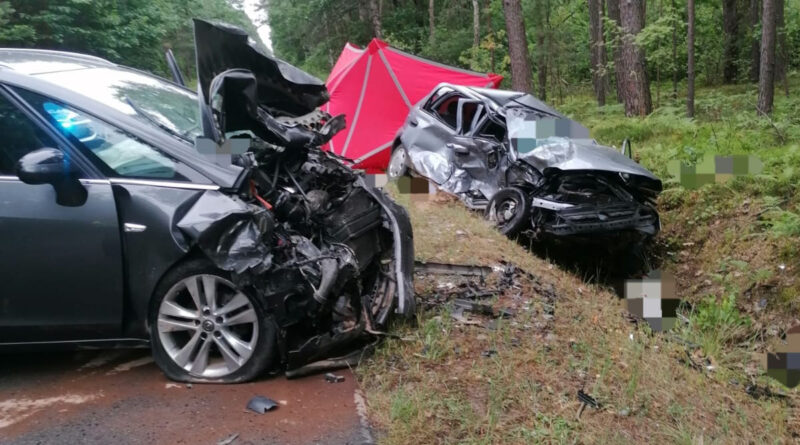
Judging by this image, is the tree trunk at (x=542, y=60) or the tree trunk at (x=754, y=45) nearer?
the tree trunk at (x=754, y=45)

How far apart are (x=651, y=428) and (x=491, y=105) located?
5466 mm

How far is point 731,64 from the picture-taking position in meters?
18.8

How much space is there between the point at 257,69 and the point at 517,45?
9843mm

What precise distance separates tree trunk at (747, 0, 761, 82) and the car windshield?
17.9 meters

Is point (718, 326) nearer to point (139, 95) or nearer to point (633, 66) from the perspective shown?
point (139, 95)

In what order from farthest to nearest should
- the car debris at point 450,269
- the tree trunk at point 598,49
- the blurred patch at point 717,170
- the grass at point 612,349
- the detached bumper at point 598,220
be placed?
the tree trunk at point 598,49 < the blurred patch at point 717,170 < the detached bumper at point 598,220 < the car debris at point 450,269 < the grass at point 612,349

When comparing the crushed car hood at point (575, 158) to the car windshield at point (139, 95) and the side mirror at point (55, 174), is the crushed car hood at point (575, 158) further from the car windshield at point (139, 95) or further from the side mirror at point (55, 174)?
the side mirror at point (55, 174)

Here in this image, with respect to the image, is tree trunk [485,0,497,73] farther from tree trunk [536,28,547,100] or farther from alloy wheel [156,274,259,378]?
alloy wheel [156,274,259,378]

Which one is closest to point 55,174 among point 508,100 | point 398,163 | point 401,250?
point 401,250

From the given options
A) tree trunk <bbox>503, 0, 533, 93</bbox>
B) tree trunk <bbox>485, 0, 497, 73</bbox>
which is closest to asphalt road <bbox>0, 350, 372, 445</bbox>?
tree trunk <bbox>503, 0, 533, 93</bbox>

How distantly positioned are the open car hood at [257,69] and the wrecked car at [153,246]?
1.60 feet

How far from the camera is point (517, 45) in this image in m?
12.8

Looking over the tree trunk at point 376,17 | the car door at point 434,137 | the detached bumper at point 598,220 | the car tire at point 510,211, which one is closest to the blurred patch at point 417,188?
the car door at point 434,137

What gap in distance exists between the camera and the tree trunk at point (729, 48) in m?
18.6
